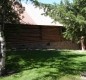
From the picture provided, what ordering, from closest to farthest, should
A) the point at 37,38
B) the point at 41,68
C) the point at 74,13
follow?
the point at 41,68 → the point at 74,13 → the point at 37,38

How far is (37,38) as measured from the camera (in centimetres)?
3306

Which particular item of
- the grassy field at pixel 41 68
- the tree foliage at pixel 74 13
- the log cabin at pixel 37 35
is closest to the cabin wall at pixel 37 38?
the log cabin at pixel 37 35

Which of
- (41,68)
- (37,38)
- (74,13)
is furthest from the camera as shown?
(37,38)

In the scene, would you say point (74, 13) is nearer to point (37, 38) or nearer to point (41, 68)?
point (41, 68)

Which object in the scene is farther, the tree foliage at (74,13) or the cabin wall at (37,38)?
the cabin wall at (37,38)

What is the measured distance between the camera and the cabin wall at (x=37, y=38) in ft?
105

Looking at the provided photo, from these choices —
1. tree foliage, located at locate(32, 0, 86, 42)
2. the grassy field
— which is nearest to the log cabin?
tree foliage, located at locate(32, 0, 86, 42)

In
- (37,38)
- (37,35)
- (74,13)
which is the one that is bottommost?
(37,38)

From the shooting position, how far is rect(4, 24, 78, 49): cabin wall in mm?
32062

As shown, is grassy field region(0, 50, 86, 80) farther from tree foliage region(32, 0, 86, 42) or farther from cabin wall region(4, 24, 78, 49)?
cabin wall region(4, 24, 78, 49)

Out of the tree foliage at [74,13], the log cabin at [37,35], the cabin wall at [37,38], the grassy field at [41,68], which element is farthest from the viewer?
the cabin wall at [37,38]

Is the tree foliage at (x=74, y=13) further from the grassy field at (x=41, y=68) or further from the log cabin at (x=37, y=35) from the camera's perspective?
the log cabin at (x=37, y=35)

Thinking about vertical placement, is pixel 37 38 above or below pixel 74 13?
below

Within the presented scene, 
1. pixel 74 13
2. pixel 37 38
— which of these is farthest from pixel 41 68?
pixel 37 38
